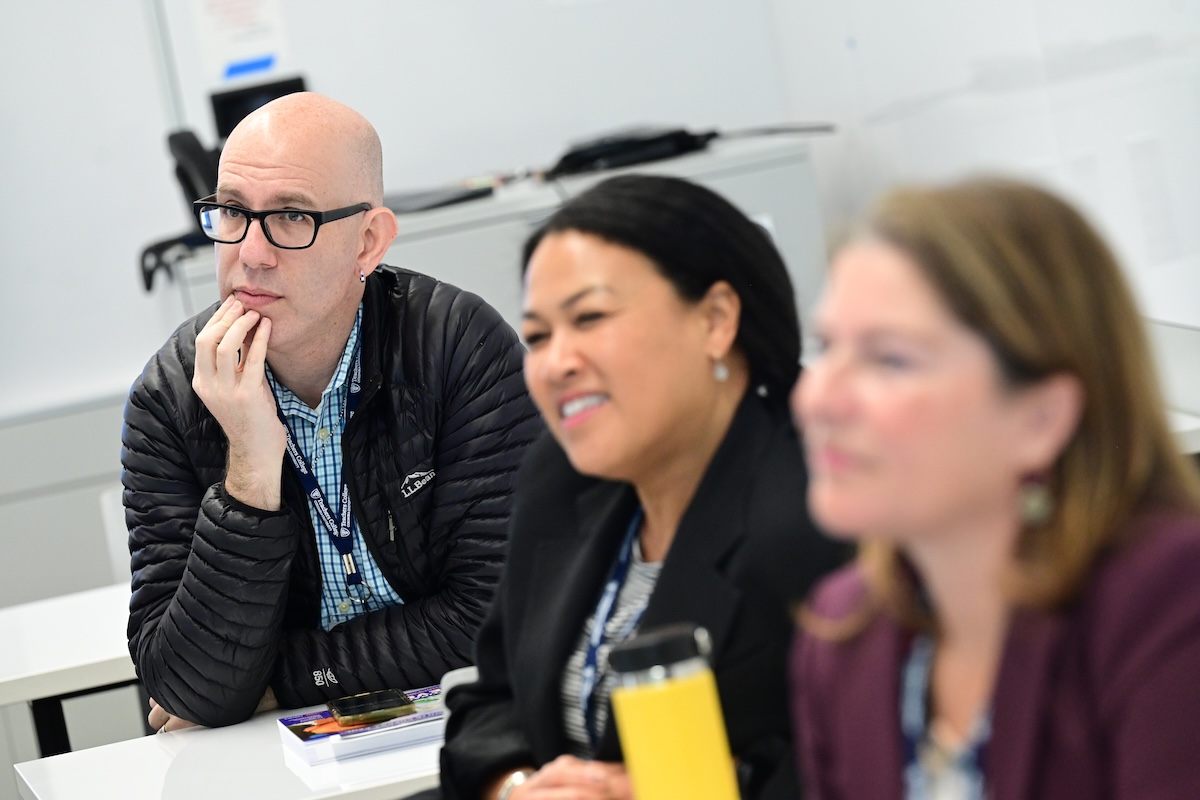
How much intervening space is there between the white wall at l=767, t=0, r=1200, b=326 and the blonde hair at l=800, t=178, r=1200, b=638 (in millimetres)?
1026

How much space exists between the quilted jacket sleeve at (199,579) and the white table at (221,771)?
0.07m

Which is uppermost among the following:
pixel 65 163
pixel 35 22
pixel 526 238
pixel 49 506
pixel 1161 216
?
pixel 35 22

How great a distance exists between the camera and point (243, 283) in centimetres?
237

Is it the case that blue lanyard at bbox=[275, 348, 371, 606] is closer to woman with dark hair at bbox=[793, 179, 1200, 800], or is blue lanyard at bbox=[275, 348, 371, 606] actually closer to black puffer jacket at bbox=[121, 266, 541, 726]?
black puffer jacket at bbox=[121, 266, 541, 726]

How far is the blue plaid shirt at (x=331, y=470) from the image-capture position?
2363 millimetres

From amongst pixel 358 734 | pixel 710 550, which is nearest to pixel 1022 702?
pixel 710 550

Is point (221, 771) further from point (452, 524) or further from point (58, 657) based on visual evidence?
point (58, 657)

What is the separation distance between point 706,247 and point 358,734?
85cm

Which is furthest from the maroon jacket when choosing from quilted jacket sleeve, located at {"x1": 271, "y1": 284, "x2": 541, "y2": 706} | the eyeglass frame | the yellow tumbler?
the eyeglass frame

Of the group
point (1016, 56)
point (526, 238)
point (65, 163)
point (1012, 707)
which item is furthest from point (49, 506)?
point (1012, 707)

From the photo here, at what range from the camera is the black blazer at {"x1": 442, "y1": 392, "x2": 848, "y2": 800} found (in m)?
1.43

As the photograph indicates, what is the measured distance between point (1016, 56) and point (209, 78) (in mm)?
2877

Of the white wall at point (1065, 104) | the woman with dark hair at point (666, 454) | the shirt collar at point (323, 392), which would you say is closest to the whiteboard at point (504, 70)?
the white wall at point (1065, 104)

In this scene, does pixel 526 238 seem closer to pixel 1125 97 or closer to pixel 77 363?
pixel 1125 97
